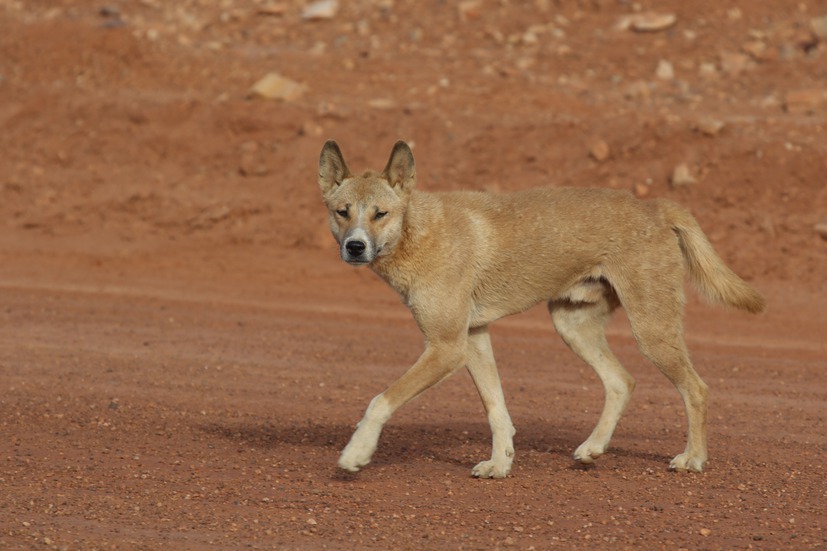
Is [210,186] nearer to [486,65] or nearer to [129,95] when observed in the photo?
[129,95]

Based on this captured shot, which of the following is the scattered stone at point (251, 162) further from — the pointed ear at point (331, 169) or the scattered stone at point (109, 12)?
the pointed ear at point (331, 169)

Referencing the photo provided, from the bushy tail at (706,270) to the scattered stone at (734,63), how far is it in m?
12.9

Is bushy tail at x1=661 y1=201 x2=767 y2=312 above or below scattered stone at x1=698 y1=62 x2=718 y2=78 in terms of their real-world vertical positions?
above

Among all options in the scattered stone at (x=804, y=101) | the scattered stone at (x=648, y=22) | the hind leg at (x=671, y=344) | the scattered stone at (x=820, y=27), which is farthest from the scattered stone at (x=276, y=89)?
the hind leg at (x=671, y=344)

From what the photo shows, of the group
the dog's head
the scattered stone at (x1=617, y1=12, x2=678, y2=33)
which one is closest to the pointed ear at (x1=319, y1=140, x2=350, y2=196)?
the dog's head

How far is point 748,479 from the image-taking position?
820 cm

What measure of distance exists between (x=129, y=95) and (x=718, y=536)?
1668 centimetres

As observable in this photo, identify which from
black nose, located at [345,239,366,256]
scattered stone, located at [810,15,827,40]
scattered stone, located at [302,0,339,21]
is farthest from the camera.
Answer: scattered stone, located at [302,0,339,21]

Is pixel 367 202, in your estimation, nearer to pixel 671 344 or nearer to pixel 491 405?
pixel 491 405

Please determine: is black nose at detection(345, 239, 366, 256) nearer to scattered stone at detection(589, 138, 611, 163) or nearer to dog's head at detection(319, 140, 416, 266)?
dog's head at detection(319, 140, 416, 266)

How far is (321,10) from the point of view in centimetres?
2417

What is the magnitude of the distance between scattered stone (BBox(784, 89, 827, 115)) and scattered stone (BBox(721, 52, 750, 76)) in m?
1.53

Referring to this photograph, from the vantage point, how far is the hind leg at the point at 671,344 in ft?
27.4

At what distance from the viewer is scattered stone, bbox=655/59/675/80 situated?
21019 millimetres
